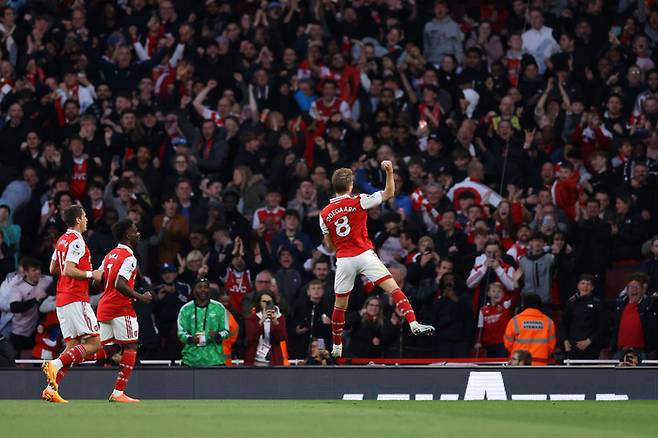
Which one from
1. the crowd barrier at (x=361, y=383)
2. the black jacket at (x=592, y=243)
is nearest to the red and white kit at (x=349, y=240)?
the crowd barrier at (x=361, y=383)

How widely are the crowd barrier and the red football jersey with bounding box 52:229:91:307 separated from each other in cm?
213

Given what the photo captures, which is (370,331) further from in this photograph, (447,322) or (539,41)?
(539,41)

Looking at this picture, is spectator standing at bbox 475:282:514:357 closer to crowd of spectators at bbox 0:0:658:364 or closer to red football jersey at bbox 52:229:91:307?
crowd of spectators at bbox 0:0:658:364

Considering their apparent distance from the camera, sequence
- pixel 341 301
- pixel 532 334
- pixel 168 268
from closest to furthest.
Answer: pixel 341 301 < pixel 532 334 < pixel 168 268

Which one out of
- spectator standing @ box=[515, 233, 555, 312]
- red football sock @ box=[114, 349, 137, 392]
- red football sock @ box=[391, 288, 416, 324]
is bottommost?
red football sock @ box=[114, 349, 137, 392]

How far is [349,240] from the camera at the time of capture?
52.0 ft

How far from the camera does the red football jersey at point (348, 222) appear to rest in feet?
51.4

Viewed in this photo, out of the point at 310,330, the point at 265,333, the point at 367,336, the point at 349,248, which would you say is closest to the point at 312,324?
the point at 310,330

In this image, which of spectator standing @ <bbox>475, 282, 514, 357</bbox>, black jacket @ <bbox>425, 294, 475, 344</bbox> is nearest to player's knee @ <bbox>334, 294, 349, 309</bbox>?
black jacket @ <bbox>425, 294, 475, 344</bbox>

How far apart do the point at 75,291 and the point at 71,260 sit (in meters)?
0.42

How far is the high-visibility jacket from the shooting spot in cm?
1897

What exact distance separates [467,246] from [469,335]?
141 centimetres

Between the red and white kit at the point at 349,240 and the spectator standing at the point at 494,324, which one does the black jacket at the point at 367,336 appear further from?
the red and white kit at the point at 349,240

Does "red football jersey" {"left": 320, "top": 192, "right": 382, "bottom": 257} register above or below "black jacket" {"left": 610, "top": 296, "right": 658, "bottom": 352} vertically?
above
